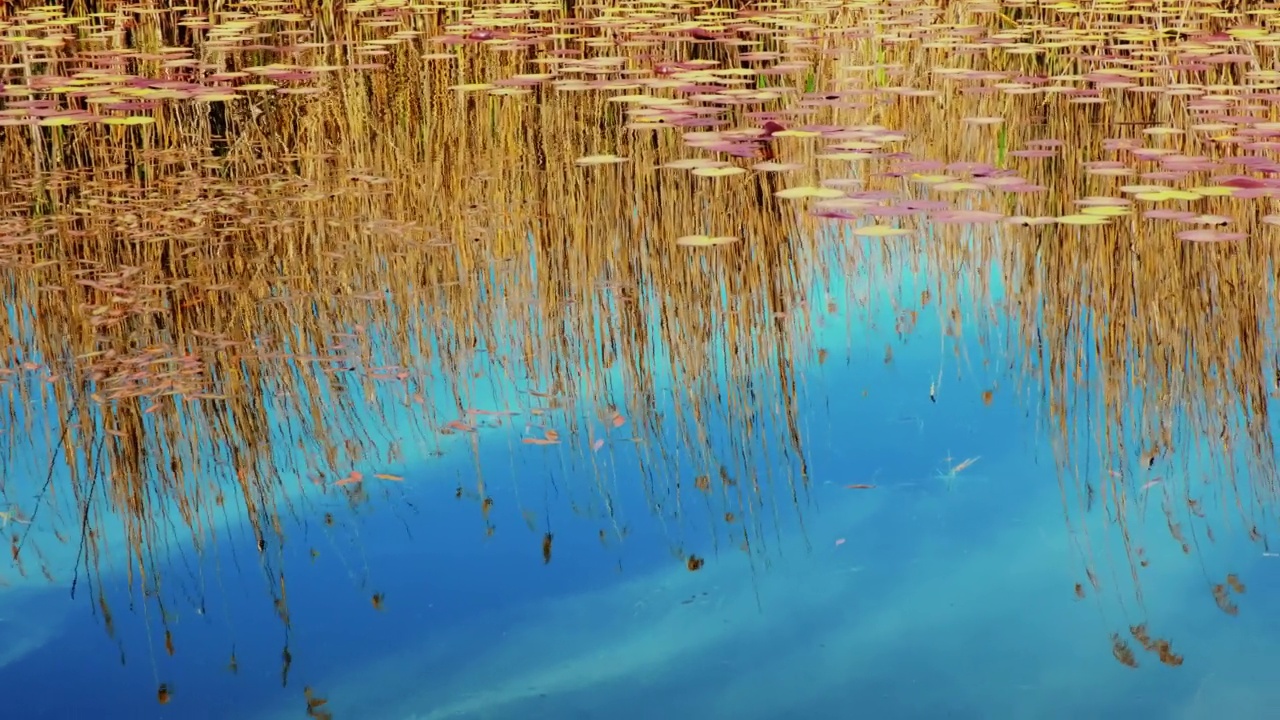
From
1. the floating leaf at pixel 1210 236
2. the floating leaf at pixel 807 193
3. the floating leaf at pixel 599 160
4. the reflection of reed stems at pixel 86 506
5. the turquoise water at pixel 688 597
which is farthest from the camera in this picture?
the floating leaf at pixel 599 160

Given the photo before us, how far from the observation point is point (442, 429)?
7.90 ft

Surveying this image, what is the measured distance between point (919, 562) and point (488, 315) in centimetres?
104

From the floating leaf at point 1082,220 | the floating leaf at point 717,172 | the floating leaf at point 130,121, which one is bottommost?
the floating leaf at point 1082,220

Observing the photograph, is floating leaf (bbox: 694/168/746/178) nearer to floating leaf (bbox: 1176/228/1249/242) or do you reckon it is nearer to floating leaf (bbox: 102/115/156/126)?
floating leaf (bbox: 1176/228/1249/242)

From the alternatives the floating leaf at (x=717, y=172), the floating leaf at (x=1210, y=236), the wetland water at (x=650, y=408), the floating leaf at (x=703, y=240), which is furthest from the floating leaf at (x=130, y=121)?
the floating leaf at (x=1210, y=236)

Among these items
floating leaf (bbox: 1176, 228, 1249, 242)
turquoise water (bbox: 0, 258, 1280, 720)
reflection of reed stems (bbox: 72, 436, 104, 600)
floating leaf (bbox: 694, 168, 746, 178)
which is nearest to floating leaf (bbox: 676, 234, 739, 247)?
floating leaf (bbox: 694, 168, 746, 178)

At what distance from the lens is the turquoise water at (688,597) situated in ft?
6.00

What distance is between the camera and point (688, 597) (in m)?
2.01

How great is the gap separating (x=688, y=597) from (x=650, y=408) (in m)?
0.54

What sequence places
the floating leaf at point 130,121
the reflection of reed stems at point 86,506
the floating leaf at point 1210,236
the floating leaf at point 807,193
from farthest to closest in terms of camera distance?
the floating leaf at point 130,121, the floating leaf at point 807,193, the floating leaf at point 1210,236, the reflection of reed stems at point 86,506

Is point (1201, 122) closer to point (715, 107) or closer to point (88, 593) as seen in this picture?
point (715, 107)

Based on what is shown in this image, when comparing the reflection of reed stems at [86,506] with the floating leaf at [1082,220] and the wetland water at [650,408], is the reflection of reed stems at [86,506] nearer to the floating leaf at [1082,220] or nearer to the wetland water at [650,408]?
the wetland water at [650,408]

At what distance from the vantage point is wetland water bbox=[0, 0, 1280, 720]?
190cm

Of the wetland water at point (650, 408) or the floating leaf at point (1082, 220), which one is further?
the floating leaf at point (1082, 220)
